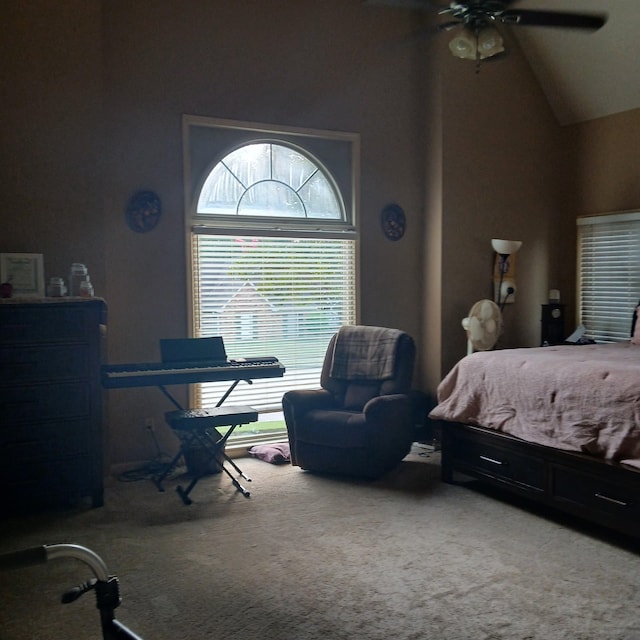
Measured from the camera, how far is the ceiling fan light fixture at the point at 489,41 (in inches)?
139

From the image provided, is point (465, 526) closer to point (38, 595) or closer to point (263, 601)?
point (263, 601)

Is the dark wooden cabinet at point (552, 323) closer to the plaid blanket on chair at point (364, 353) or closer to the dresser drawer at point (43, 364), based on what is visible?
the plaid blanket on chair at point (364, 353)

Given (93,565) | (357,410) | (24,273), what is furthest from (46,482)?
(93,565)

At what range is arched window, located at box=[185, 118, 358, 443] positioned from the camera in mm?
4992

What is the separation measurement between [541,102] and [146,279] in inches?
152

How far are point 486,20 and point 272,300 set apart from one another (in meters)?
2.60

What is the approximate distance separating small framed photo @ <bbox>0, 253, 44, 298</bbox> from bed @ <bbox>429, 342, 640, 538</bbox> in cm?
262

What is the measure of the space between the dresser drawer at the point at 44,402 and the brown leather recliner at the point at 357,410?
138cm

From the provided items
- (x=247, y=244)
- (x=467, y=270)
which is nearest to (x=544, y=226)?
(x=467, y=270)

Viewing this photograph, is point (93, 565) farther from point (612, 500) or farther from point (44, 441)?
point (612, 500)

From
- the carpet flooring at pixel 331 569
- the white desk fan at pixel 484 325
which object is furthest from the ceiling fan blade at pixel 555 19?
the carpet flooring at pixel 331 569

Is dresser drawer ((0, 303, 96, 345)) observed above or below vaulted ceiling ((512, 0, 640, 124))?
below

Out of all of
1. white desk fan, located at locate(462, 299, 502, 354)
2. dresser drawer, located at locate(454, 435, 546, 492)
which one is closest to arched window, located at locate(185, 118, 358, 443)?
white desk fan, located at locate(462, 299, 502, 354)

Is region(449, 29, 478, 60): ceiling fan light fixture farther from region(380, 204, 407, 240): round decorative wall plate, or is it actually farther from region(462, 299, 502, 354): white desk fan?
region(462, 299, 502, 354): white desk fan
